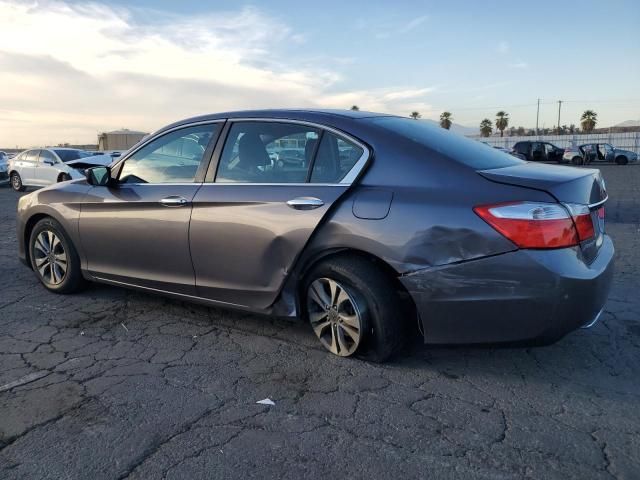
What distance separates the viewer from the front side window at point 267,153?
3.64 meters

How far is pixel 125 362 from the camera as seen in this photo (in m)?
3.58

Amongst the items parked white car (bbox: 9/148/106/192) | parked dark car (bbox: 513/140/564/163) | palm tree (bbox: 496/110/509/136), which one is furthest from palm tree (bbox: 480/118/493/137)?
parked white car (bbox: 9/148/106/192)

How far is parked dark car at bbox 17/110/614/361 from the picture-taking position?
9.53ft

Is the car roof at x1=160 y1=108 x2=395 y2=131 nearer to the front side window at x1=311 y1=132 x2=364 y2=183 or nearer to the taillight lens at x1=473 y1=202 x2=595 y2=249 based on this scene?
the front side window at x1=311 y1=132 x2=364 y2=183

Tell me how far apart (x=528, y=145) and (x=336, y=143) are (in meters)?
34.6

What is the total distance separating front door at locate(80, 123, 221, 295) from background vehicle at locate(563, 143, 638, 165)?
34520 millimetres

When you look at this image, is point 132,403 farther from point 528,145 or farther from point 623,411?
point 528,145

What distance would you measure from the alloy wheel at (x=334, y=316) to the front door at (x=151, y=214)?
1005 millimetres

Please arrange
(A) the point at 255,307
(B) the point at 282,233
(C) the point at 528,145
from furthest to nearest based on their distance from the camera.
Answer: (C) the point at 528,145, (A) the point at 255,307, (B) the point at 282,233

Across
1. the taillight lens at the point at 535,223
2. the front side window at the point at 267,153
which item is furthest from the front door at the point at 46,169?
the taillight lens at the point at 535,223

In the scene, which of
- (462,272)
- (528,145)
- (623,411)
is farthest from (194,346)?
(528,145)

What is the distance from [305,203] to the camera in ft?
11.2

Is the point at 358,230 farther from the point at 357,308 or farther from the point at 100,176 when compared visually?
the point at 100,176

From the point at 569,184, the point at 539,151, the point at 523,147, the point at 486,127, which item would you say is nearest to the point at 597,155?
the point at 539,151
